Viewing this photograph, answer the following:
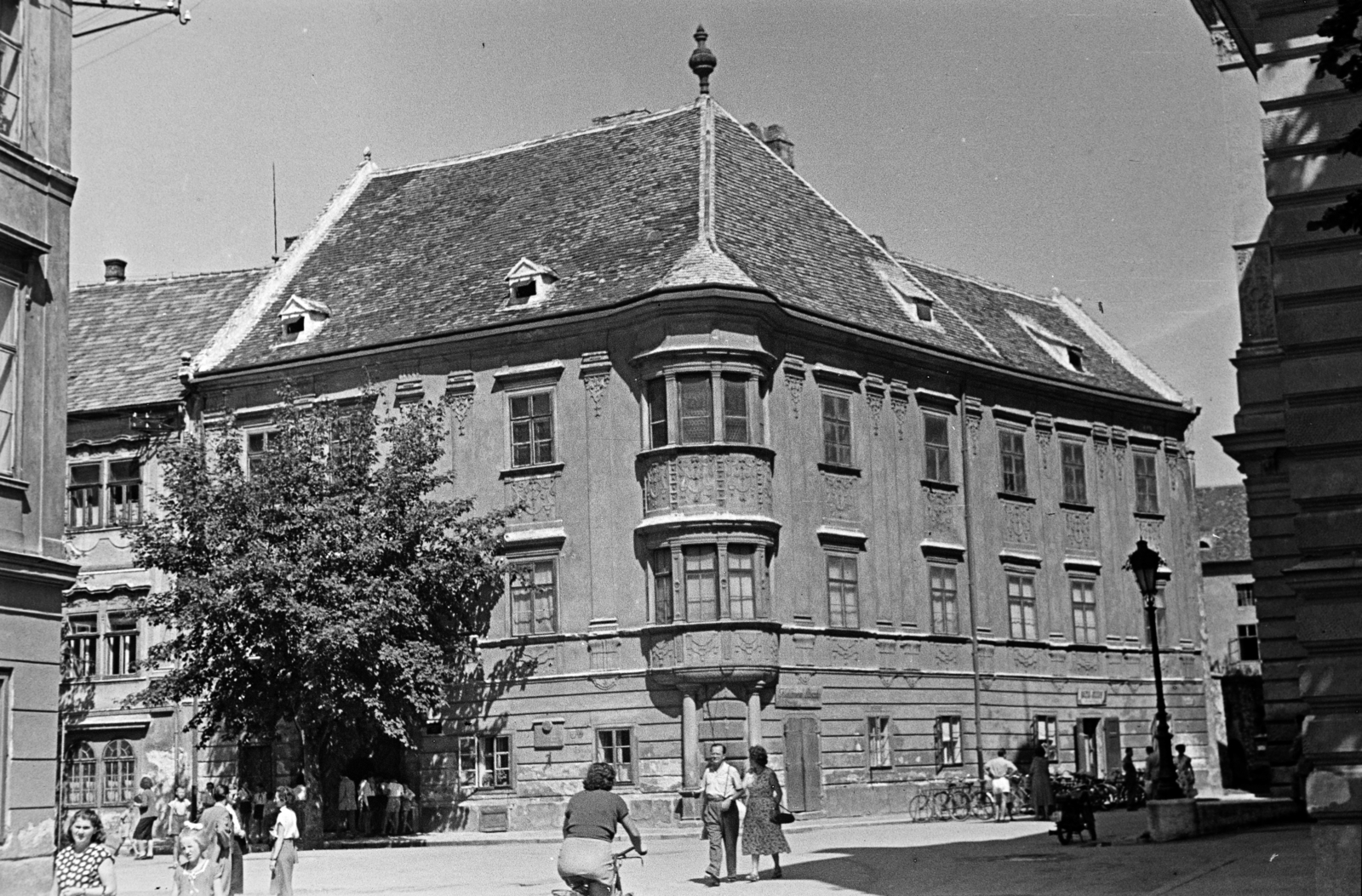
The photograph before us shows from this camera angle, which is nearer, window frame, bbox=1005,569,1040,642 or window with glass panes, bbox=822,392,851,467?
window with glass panes, bbox=822,392,851,467

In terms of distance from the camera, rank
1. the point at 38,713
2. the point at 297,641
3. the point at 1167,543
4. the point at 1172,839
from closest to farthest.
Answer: the point at 38,713, the point at 1172,839, the point at 297,641, the point at 1167,543

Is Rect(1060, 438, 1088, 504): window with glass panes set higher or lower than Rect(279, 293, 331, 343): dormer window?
lower

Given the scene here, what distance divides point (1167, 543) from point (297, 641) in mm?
25131

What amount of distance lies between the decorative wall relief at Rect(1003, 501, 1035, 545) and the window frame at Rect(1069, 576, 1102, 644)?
1.99 m

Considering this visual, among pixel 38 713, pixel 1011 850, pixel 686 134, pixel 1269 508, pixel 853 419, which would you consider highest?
pixel 686 134

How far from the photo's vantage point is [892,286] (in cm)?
4419

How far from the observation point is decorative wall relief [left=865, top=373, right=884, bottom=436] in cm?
4106

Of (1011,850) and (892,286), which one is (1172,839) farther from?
(892,286)

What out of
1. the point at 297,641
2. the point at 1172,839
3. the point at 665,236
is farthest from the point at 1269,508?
the point at 297,641

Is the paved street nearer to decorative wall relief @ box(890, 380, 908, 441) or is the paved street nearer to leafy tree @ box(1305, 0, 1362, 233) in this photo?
leafy tree @ box(1305, 0, 1362, 233)

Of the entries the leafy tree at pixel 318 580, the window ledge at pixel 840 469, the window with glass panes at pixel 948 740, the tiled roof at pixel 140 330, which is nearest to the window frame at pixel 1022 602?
the window with glass panes at pixel 948 740

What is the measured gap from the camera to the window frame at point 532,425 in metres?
39.1

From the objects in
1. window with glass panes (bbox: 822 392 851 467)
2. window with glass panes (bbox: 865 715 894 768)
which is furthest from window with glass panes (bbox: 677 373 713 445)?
window with glass panes (bbox: 865 715 894 768)

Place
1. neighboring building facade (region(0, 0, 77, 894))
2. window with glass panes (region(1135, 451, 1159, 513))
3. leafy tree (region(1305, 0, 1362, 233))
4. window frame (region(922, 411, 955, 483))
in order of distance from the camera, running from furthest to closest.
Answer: window with glass panes (region(1135, 451, 1159, 513)) < window frame (region(922, 411, 955, 483)) < neighboring building facade (region(0, 0, 77, 894)) < leafy tree (region(1305, 0, 1362, 233))
